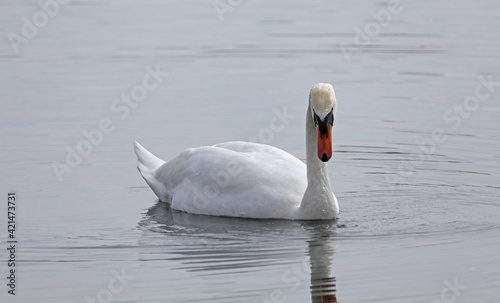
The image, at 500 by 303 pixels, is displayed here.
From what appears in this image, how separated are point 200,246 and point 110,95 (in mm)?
8301

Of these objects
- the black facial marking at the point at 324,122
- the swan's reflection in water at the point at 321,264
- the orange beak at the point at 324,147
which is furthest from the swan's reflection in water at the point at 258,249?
the black facial marking at the point at 324,122

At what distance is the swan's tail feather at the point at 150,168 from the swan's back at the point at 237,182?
99mm

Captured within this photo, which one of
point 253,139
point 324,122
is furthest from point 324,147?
point 253,139

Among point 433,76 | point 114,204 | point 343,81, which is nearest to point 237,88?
point 343,81

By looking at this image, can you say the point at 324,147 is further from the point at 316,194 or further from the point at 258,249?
the point at 258,249

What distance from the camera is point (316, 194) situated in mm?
13219

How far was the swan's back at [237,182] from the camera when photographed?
13.4m

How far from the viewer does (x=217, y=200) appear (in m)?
13.7

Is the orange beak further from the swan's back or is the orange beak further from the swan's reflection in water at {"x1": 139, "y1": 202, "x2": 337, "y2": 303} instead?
the swan's back

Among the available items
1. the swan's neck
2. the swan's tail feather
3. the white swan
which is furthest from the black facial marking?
the swan's tail feather

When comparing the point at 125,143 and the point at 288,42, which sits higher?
the point at 288,42

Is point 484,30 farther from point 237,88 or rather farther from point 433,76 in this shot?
point 237,88

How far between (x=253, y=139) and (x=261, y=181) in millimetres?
4121

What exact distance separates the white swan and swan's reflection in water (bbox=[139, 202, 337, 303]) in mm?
152
